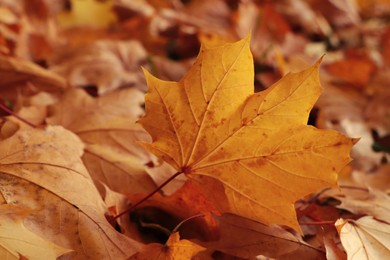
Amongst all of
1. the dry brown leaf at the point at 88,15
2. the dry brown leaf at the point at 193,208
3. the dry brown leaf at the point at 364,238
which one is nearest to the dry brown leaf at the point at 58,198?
the dry brown leaf at the point at 193,208

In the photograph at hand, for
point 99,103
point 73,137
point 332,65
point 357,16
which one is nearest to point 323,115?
point 332,65

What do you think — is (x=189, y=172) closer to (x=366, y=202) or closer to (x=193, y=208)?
(x=193, y=208)

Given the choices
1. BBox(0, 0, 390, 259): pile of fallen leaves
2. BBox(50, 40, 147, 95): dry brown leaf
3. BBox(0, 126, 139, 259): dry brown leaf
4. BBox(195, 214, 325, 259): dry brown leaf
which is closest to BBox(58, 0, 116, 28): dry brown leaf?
BBox(50, 40, 147, 95): dry brown leaf

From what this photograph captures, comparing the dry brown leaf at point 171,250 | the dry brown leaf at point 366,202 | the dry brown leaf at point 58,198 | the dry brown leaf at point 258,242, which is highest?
the dry brown leaf at point 58,198

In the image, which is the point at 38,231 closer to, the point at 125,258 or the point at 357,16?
the point at 125,258

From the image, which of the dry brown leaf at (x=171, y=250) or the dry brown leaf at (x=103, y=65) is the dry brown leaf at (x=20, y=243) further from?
the dry brown leaf at (x=103, y=65)

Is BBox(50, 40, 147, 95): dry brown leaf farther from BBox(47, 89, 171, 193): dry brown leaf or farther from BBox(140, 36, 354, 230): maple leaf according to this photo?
BBox(140, 36, 354, 230): maple leaf
